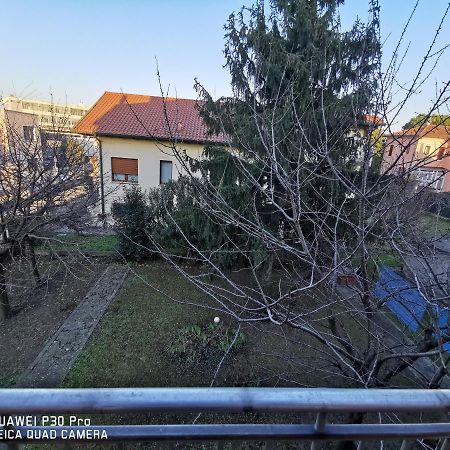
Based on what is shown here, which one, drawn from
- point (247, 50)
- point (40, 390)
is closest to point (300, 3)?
point (247, 50)

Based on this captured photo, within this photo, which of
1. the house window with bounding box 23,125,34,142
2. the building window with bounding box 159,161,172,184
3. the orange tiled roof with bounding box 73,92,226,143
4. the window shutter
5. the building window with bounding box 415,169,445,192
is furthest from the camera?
the building window with bounding box 159,161,172,184

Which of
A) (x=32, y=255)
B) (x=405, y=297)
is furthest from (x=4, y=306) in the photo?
(x=405, y=297)

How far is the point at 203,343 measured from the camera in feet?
16.1

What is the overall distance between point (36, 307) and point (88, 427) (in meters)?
6.82

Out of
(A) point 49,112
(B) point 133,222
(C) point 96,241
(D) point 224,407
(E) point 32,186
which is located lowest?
(C) point 96,241

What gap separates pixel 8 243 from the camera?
16.9ft

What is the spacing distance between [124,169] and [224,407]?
535 inches

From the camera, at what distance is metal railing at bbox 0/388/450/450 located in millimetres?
757

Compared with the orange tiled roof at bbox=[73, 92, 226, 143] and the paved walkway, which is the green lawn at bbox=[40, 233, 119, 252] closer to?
the paved walkway

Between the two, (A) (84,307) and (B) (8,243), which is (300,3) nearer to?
(B) (8,243)

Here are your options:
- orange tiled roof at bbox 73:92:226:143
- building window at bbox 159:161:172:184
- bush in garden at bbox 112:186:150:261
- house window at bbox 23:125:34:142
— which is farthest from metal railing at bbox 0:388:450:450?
building window at bbox 159:161:172:184

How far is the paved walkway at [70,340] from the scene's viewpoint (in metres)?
4.21

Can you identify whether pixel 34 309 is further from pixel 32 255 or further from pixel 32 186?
pixel 32 186

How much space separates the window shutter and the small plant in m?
9.83
